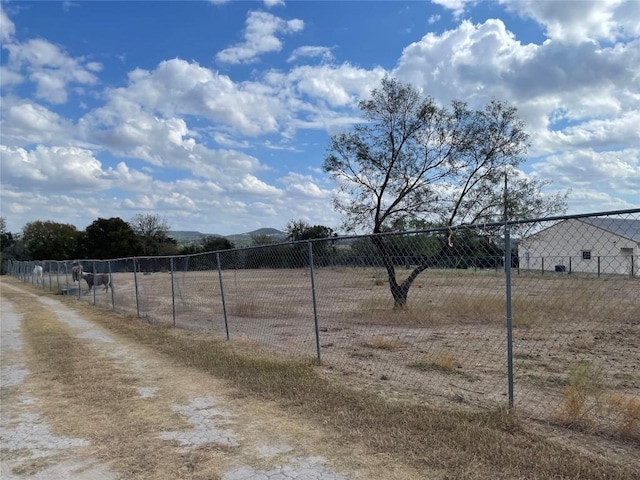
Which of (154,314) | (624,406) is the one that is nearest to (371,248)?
(624,406)

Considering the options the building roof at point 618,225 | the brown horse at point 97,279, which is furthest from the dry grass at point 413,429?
the brown horse at point 97,279

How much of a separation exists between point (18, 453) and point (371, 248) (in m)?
4.33

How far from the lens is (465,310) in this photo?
6.10 metres

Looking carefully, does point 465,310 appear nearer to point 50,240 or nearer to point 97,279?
point 97,279

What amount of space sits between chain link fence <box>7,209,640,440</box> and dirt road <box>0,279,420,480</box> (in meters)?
1.66

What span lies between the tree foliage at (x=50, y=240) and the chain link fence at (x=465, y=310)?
64730 millimetres

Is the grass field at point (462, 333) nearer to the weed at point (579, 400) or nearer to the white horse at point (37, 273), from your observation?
the weed at point (579, 400)

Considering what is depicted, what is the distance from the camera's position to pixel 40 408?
5.74m

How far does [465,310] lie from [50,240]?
A: 78.4 metres

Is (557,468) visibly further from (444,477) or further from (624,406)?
(624,406)

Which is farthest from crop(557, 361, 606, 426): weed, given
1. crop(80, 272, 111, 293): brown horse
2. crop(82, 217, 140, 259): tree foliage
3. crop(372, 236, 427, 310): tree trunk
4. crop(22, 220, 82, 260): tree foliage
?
crop(22, 220, 82, 260): tree foliage

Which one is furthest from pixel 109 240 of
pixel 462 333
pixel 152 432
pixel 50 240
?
pixel 152 432

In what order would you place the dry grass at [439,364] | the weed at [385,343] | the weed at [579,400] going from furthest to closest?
the weed at [385,343] → the dry grass at [439,364] → the weed at [579,400]

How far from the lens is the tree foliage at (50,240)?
70.0m
